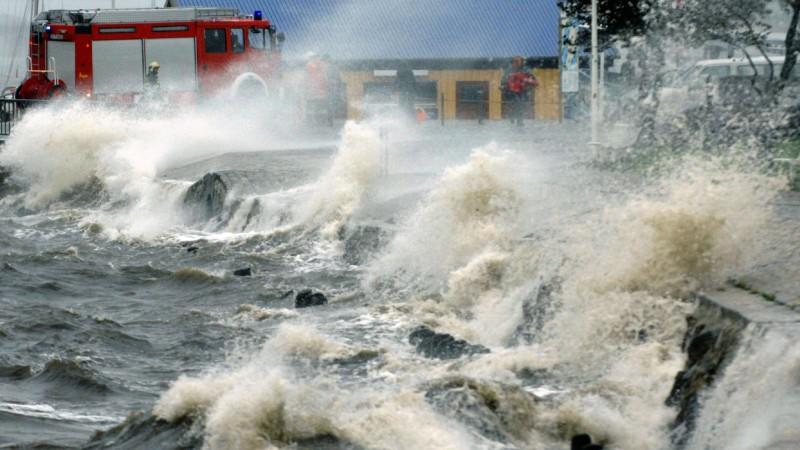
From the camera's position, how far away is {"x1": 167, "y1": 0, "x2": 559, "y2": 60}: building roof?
1677 inches

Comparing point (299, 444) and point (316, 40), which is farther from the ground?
point (316, 40)

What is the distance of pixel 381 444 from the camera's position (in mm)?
7938

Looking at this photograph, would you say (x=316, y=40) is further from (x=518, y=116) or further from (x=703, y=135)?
(x=703, y=135)

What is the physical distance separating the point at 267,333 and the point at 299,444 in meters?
4.67

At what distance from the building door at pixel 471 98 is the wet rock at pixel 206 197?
17.8 meters

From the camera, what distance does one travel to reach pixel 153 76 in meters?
30.6

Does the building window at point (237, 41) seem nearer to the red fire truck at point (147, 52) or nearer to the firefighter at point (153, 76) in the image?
the red fire truck at point (147, 52)

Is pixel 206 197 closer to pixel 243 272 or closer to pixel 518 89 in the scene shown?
pixel 243 272

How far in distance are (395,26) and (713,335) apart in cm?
3523

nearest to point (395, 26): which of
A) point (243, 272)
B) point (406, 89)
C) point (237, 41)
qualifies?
point (406, 89)

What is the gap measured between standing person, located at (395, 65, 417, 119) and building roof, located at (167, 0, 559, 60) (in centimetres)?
97

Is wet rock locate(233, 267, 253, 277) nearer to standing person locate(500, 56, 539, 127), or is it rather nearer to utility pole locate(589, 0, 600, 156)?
utility pole locate(589, 0, 600, 156)

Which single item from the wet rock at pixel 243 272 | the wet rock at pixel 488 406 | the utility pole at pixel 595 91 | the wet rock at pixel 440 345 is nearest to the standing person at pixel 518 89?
the utility pole at pixel 595 91

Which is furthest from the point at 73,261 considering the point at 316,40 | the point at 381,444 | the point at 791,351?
the point at 316,40
